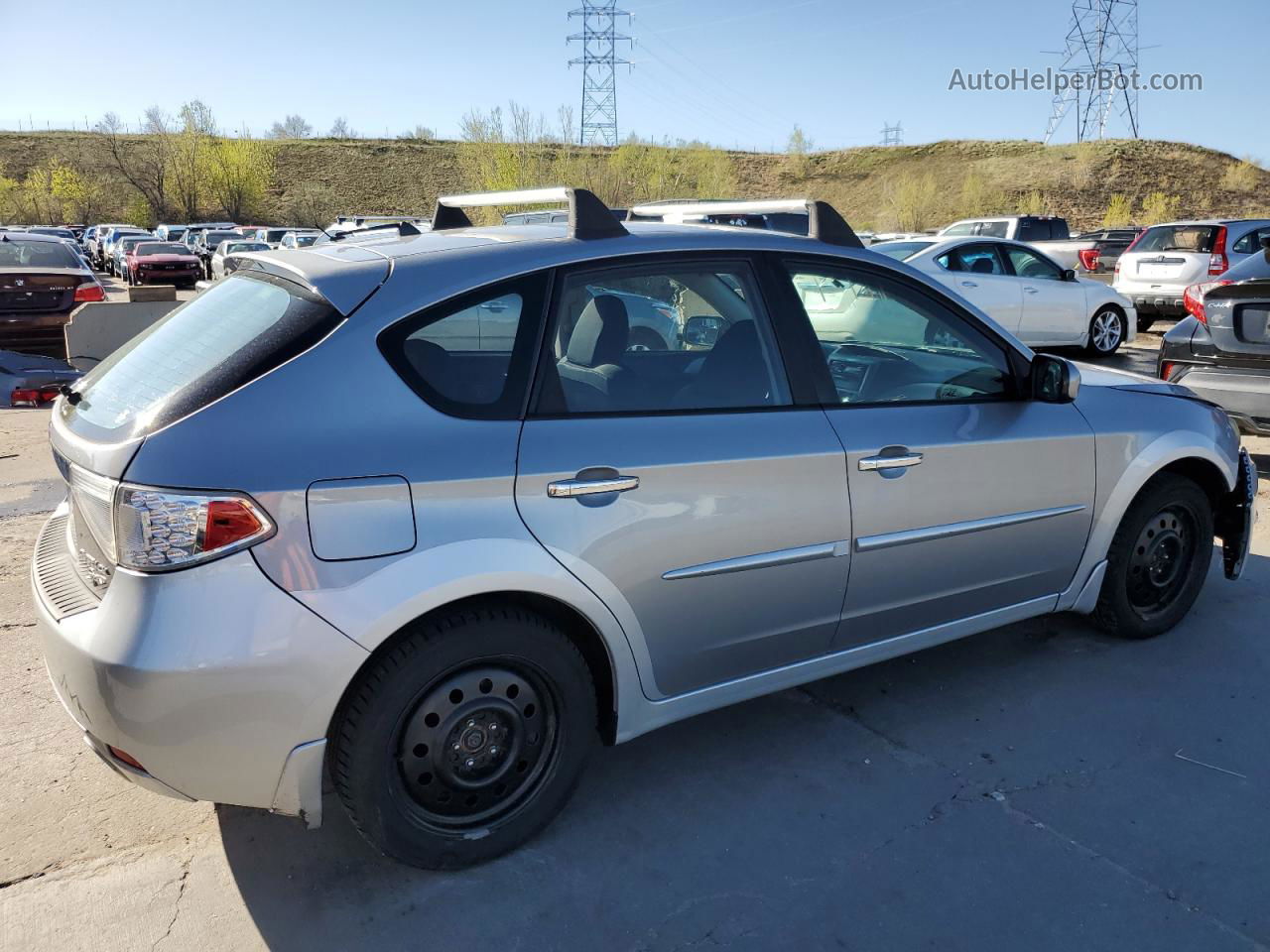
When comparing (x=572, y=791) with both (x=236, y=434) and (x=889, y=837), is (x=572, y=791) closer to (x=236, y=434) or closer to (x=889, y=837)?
(x=889, y=837)

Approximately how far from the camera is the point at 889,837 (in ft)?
9.66

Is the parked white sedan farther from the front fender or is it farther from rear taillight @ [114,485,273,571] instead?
rear taillight @ [114,485,273,571]

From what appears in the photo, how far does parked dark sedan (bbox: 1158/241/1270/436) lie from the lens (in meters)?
6.30

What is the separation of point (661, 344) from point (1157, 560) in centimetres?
256

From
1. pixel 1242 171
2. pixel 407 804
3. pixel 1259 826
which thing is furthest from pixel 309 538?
pixel 1242 171

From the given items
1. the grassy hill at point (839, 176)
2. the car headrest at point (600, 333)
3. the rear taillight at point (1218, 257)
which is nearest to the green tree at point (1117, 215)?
the grassy hill at point (839, 176)

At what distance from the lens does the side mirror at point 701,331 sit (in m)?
3.21

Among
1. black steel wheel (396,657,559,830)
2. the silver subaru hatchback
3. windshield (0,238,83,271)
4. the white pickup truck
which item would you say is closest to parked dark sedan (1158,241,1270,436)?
the silver subaru hatchback

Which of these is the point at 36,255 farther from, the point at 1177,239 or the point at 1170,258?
the point at 1177,239

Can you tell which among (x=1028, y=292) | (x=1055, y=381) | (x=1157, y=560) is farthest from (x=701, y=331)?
(x=1028, y=292)

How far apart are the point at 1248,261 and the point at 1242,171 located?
79.3 metres

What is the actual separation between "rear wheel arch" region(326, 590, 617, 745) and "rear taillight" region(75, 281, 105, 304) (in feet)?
36.2

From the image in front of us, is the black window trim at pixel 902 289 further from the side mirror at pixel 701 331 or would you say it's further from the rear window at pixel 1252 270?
the rear window at pixel 1252 270

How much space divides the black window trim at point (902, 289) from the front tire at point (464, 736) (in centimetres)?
120
